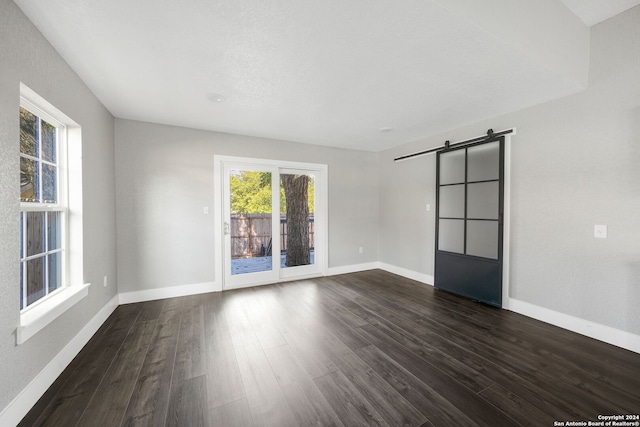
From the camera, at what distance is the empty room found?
1535 millimetres

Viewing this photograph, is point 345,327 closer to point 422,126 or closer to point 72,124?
point 422,126

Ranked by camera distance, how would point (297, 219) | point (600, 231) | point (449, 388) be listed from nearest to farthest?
point (449, 388) < point (600, 231) < point (297, 219)

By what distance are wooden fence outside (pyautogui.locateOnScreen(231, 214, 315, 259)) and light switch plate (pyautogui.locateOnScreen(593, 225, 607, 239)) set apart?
395cm

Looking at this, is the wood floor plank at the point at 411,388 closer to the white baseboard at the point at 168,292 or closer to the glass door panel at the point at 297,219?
the glass door panel at the point at 297,219

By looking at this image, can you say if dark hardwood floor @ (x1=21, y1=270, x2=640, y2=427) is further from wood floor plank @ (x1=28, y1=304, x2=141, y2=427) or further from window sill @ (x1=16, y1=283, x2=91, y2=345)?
window sill @ (x1=16, y1=283, x2=91, y2=345)

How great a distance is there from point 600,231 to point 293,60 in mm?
3344

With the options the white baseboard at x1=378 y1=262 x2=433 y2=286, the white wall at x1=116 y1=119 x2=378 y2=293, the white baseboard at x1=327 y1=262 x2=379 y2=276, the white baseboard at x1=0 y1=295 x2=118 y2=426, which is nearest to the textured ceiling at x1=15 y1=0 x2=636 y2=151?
the white wall at x1=116 y1=119 x2=378 y2=293

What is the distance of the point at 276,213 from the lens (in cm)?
426

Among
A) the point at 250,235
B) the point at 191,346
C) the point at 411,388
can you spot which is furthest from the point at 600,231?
the point at 250,235

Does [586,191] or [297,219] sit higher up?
[586,191]

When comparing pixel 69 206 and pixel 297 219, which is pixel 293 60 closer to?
→ pixel 69 206

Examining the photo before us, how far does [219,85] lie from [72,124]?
4.42 feet

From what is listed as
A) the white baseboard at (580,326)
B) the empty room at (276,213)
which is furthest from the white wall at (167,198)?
the white baseboard at (580,326)

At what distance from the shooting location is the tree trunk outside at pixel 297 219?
14.5 ft
